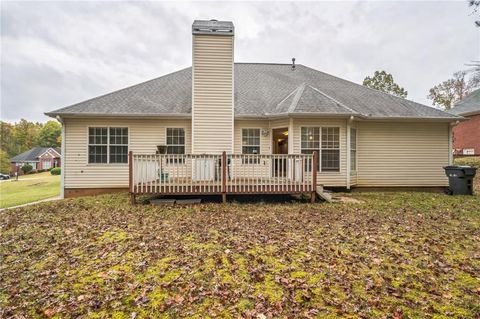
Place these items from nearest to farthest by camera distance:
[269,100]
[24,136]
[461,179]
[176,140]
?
[461,179]
[176,140]
[269,100]
[24,136]

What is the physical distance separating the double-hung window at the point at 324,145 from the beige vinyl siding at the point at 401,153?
57.1 inches

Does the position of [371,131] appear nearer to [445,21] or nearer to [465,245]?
[465,245]

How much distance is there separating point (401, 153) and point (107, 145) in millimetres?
12765

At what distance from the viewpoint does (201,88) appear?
32.4ft

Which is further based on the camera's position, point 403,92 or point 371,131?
point 403,92

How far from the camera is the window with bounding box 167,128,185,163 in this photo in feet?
34.6

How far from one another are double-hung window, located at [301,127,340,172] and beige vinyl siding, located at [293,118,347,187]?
0.15m

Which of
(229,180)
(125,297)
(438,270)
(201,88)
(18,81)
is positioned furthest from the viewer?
(18,81)

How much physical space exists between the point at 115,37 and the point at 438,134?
26.0 metres

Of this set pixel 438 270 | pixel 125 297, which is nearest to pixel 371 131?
pixel 438 270

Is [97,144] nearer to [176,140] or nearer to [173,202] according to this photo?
[176,140]

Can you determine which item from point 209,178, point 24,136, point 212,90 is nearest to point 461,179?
point 209,178

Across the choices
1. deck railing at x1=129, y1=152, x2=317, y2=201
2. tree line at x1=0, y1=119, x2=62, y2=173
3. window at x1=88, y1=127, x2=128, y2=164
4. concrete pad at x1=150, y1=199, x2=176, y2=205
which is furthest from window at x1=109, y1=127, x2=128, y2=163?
tree line at x1=0, y1=119, x2=62, y2=173

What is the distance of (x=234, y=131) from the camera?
10648 mm
